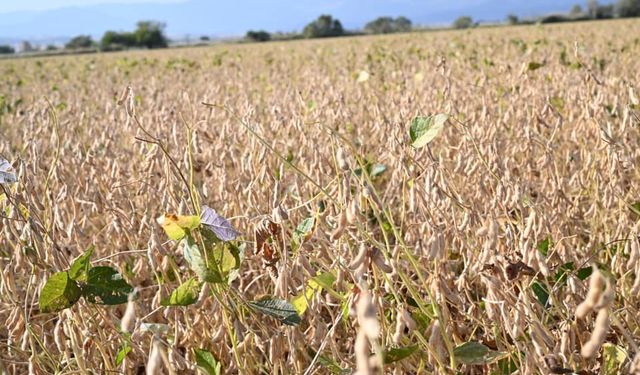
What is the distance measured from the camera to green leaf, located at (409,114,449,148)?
98 cm

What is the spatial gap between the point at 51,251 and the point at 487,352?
2.13ft

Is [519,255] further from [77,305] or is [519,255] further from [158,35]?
[158,35]

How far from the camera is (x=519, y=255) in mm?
1020

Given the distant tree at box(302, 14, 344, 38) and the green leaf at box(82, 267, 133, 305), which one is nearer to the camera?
the green leaf at box(82, 267, 133, 305)

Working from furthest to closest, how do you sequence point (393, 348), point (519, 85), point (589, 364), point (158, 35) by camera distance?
point (158, 35) < point (519, 85) < point (589, 364) < point (393, 348)

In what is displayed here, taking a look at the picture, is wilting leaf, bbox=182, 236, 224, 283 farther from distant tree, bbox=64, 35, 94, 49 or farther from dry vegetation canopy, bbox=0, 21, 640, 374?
distant tree, bbox=64, 35, 94, 49

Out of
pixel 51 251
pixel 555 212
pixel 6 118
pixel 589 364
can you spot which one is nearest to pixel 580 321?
pixel 589 364

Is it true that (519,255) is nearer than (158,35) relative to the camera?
Yes

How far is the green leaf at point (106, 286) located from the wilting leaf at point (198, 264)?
170 millimetres

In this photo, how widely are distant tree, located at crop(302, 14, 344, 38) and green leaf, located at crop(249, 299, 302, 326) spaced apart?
31943mm

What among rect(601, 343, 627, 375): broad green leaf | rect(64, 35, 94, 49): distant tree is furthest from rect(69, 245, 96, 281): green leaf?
rect(64, 35, 94, 49): distant tree

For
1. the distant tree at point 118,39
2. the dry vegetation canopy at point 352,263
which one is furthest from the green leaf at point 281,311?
the distant tree at point 118,39

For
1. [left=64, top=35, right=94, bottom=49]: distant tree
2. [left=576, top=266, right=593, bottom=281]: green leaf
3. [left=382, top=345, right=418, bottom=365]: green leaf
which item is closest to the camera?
[left=382, top=345, right=418, bottom=365]: green leaf

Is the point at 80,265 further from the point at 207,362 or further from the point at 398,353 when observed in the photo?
the point at 398,353
